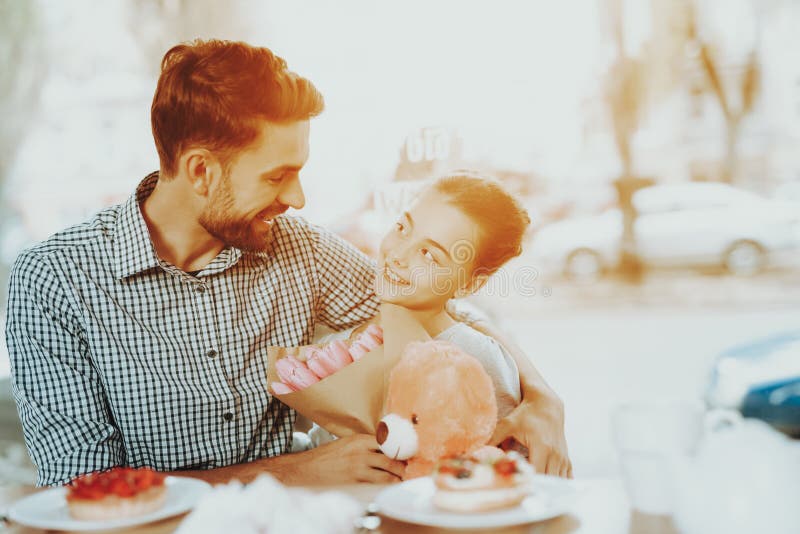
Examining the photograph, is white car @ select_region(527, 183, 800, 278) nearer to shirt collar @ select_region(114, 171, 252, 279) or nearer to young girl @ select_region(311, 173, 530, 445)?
young girl @ select_region(311, 173, 530, 445)

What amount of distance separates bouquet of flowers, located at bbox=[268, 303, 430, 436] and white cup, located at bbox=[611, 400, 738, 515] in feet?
1.52

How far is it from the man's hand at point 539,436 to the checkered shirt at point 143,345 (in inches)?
16.2

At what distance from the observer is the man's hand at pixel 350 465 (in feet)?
4.11

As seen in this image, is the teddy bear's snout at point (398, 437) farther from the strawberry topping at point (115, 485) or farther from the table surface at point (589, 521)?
the strawberry topping at point (115, 485)

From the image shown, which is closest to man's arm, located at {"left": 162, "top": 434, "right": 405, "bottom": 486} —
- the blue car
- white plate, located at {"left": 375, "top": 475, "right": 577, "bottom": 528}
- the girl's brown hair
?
white plate, located at {"left": 375, "top": 475, "right": 577, "bottom": 528}

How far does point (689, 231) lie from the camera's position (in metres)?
4.14

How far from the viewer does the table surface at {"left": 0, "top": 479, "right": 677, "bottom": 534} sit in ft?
2.95

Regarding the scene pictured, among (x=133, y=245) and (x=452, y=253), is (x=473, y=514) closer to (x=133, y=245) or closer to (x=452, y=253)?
(x=452, y=253)

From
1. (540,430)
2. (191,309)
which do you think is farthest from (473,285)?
(191,309)

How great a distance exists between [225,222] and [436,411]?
560 millimetres

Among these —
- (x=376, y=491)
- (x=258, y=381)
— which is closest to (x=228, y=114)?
(x=258, y=381)

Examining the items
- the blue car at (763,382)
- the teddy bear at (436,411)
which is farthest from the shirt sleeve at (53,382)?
the blue car at (763,382)

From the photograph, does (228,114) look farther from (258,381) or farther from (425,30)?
(425,30)

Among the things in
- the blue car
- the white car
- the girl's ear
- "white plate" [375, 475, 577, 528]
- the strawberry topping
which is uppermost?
the girl's ear
